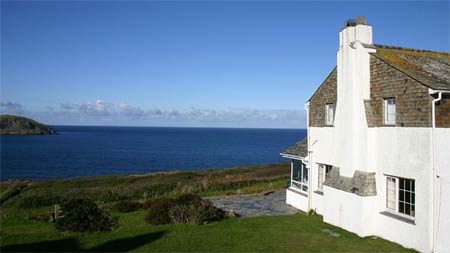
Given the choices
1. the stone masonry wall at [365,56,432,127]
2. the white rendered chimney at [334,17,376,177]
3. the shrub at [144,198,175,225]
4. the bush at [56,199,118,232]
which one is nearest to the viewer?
the stone masonry wall at [365,56,432,127]

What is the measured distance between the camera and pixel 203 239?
531 inches

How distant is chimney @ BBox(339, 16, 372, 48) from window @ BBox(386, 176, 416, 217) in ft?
18.1

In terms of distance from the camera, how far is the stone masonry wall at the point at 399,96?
12164 mm

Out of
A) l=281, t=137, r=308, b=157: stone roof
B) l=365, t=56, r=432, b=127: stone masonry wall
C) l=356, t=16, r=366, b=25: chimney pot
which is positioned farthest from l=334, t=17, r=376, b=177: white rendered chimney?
l=281, t=137, r=308, b=157: stone roof

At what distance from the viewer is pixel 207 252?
11.8 metres

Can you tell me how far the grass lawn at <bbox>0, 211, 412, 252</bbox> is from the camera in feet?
40.7

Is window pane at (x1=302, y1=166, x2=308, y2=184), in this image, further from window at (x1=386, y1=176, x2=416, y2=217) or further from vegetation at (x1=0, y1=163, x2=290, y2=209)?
vegetation at (x1=0, y1=163, x2=290, y2=209)

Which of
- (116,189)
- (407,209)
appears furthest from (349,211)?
(116,189)

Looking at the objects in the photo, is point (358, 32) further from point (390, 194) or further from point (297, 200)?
point (297, 200)

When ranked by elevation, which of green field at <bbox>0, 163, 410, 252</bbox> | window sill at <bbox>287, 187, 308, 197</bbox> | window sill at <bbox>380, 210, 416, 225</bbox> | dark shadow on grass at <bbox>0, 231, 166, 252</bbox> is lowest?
green field at <bbox>0, 163, 410, 252</bbox>

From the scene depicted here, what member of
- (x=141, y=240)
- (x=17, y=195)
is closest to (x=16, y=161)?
(x=17, y=195)

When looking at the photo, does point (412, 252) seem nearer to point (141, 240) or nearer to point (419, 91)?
point (419, 91)

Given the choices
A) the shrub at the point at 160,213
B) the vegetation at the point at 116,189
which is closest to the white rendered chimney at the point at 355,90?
the shrub at the point at 160,213

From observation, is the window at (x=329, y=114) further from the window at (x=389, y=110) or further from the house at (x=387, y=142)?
the window at (x=389, y=110)
